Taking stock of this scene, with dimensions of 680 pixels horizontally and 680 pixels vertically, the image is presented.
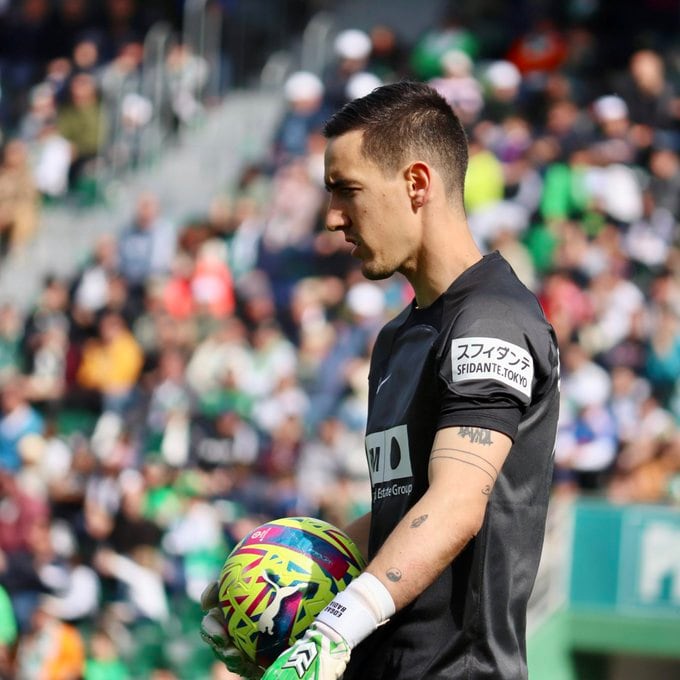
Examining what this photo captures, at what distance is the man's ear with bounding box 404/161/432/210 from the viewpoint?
3553 millimetres

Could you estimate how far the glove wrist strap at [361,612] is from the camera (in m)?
3.12

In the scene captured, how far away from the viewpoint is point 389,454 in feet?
11.8

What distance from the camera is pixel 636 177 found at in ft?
43.1

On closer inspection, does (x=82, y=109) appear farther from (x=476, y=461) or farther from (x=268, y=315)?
(x=476, y=461)

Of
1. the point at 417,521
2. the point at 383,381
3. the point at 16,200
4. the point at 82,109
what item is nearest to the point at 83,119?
the point at 82,109

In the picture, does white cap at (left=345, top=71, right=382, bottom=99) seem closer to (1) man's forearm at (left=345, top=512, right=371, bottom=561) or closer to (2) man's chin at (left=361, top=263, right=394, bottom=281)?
(1) man's forearm at (left=345, top=512, right=371, bottom=561)

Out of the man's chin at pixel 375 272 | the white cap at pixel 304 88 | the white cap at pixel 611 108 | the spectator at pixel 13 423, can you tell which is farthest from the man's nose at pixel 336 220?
the white cap at pixel 304 88

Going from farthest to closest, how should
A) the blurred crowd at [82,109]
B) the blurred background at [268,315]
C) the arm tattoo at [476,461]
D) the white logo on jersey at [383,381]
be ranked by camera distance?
the blurred crowd at [82,109] → the blurred background at [268,315] → the white logo on jersey at [383,381] → the arm tattoo at [476,461]

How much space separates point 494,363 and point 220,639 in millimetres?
1030

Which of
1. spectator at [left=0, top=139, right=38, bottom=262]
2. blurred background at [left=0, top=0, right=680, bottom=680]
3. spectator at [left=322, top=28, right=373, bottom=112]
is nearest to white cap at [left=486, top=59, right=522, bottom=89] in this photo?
blurred background at [left=0, top=0, right=680, bottom=680]

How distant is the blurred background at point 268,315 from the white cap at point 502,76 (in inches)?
2.7

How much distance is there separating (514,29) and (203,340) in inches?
239

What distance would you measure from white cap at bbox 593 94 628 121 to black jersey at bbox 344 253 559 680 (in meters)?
10.5

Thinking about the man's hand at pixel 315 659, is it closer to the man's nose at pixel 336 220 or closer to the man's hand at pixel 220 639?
the man's hand at pixel 220 639
